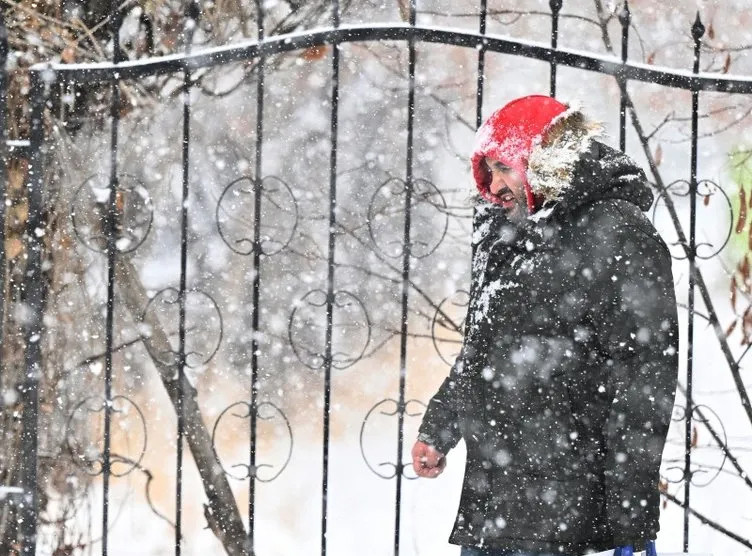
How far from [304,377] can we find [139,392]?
2.64 ft

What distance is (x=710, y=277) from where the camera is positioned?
556cm

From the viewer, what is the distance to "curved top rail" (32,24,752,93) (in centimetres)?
304

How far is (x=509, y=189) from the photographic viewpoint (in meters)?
2.49

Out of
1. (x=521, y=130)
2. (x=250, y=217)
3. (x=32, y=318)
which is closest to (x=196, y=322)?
(x=250, y=217)

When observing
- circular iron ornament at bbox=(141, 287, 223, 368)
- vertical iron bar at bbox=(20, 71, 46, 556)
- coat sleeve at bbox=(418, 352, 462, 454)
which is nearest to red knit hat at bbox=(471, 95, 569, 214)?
coat sleeve at bbox=(418, 352, 462, 454)

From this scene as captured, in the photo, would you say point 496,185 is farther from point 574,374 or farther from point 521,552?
point 521,552

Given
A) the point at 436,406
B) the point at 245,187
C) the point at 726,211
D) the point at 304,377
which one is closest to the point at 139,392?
the point at 304,377

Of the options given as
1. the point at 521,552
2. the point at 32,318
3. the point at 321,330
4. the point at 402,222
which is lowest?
the point at 521,552

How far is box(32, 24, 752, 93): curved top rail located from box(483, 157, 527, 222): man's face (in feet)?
2.18

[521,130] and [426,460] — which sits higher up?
[521,130]

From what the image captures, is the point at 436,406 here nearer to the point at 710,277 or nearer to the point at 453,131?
the point at 453,131

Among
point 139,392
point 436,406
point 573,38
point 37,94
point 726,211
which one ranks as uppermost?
point 573,38

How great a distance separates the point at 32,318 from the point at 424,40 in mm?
1458

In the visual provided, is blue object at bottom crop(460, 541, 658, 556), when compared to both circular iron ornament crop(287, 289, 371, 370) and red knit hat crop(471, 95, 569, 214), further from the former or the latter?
circular iron ornament crop(287, 289, 371, 370)
